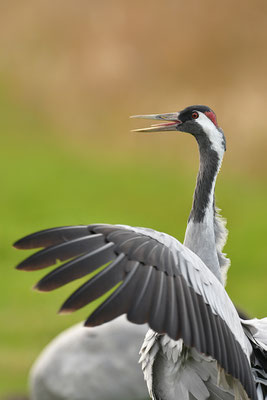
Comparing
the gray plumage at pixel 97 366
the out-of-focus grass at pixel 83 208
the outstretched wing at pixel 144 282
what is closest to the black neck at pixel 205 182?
the outstretched wing at pixel 144 282

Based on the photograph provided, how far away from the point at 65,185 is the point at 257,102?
290 cm

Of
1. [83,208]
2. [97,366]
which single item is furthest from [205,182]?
[83,208]

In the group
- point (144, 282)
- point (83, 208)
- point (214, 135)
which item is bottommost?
point (144, 282)

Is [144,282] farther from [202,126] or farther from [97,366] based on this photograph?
[97,366]

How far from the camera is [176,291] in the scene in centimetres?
288

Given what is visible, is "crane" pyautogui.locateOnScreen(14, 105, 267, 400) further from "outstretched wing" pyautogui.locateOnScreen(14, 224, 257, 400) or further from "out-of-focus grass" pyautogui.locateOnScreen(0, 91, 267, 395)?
"out-of-focus grass" pyautogui.locateOnScreen(0, 91, 267, 395)

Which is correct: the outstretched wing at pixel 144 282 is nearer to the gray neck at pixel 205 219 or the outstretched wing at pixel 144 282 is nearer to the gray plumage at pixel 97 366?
the gray neck at pixel 205 219

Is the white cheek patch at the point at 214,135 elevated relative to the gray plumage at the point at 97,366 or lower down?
elevated

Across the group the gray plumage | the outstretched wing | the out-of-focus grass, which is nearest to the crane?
the outstretched wing

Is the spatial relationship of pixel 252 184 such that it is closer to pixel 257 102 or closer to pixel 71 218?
pixel 257 102

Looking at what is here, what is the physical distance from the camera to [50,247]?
276 cm

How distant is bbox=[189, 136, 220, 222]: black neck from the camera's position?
12.1 ft

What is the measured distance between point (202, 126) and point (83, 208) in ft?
25.4

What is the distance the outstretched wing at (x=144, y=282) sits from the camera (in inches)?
106
